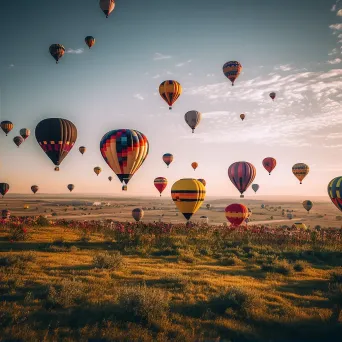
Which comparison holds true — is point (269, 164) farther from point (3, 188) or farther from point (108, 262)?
point (3, 188)

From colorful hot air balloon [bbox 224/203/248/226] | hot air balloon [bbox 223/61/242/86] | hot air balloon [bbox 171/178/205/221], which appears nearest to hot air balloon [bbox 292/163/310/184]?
hot air balloon [bbox 223/61/242/86]

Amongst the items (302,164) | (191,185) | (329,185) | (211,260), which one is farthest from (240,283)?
(302,164)

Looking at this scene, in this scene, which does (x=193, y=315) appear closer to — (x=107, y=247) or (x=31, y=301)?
(x=31, y=301)

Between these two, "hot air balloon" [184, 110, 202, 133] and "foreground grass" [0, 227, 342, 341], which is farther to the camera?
"hot air balloon" [184, 110, 202, 133]

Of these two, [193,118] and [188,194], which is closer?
[188,194]

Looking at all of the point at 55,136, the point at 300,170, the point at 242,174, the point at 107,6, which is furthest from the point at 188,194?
the point at 300,170

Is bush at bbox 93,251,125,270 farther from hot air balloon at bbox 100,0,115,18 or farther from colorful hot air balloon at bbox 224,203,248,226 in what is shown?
hot air balloon at bbox 100,0,115,18
